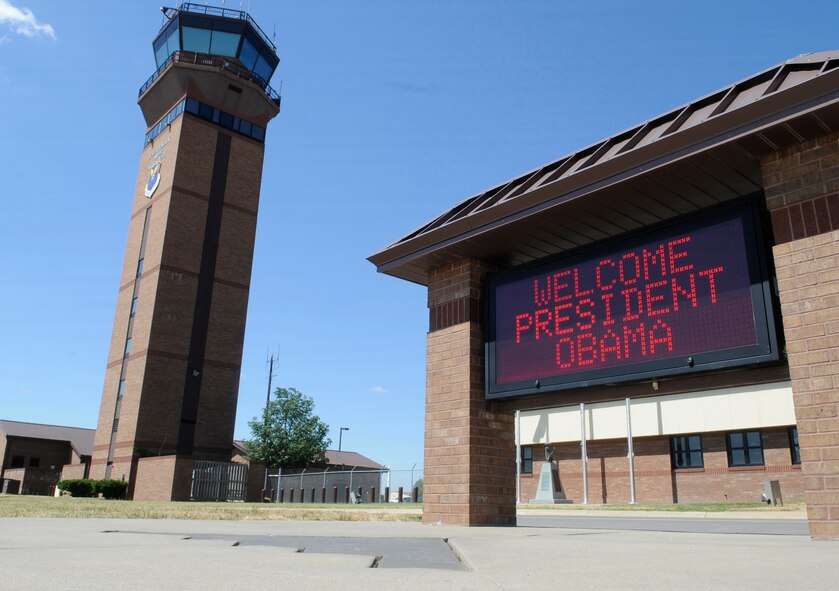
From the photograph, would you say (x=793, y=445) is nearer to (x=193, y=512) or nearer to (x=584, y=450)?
(x=584, y=450)

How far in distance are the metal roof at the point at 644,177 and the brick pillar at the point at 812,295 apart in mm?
373

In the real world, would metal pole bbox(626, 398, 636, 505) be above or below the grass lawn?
above

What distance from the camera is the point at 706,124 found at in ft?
27.6

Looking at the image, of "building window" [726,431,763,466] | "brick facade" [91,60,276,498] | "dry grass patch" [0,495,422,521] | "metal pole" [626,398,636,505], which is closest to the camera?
"dry grass patch" [0,495,422,521]

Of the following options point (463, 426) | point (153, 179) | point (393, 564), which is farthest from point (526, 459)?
point (393, 564)

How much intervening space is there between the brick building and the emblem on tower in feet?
122

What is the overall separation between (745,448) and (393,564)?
111ft

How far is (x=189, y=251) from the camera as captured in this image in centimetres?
4281

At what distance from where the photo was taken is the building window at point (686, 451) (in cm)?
3466

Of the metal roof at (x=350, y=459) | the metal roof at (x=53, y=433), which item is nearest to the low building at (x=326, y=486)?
the metal roof at (x=53, y=433)

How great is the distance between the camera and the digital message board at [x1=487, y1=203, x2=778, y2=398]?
340 inches

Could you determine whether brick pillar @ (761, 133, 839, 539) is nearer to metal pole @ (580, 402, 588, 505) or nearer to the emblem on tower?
metal pole @ (580, 402, 588, 505)

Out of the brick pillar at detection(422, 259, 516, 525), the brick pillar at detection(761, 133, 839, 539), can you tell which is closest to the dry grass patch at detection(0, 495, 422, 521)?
the brick pillar at detection(422, 259, 516, 525)

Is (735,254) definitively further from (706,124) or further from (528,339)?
(528,339)
